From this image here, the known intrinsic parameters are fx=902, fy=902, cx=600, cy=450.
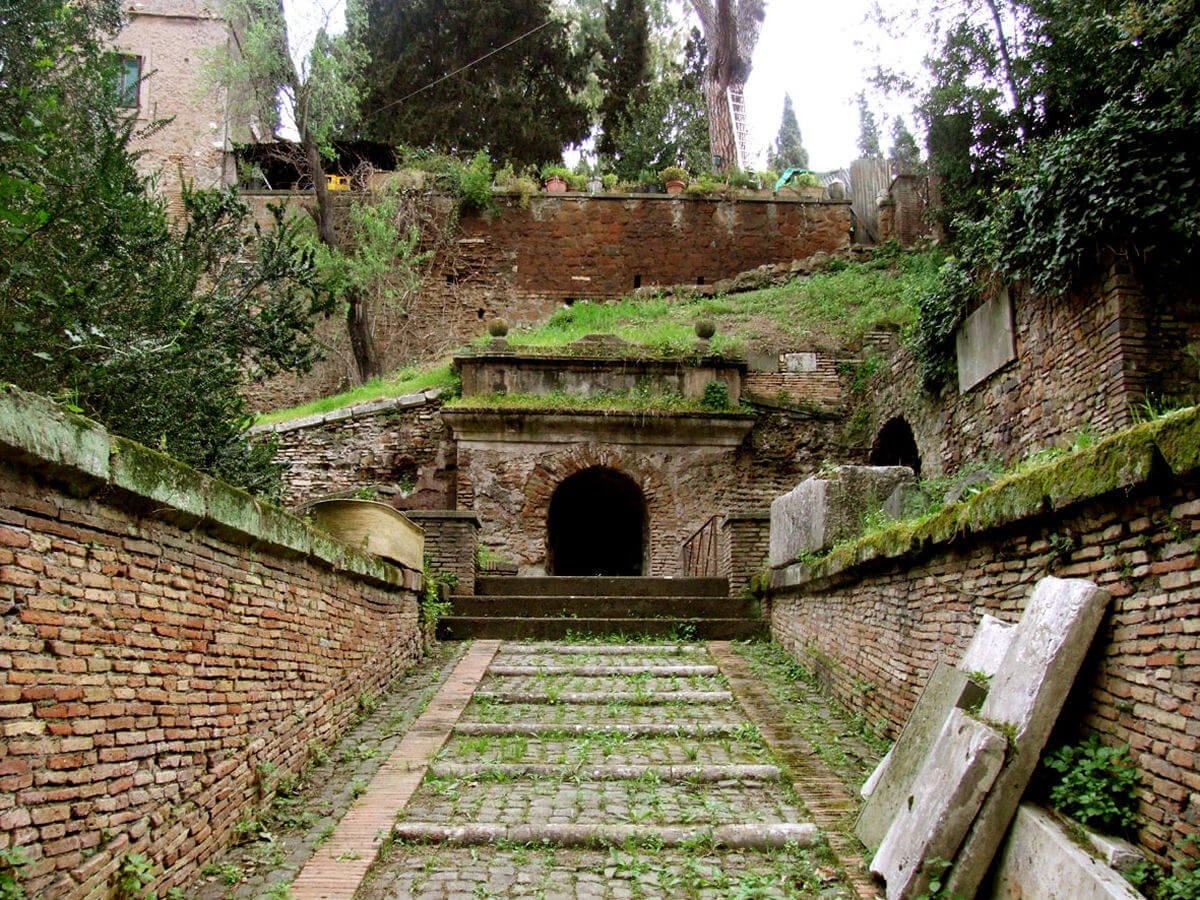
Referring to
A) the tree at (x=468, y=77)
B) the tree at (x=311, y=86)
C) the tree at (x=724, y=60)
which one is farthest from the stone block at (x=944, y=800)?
the tree at (x=468, y=77)

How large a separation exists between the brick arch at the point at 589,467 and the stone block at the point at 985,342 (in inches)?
182

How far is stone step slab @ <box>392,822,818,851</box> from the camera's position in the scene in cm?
444

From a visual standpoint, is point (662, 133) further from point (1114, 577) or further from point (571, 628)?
point (1114, 577)

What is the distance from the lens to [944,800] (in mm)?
3330

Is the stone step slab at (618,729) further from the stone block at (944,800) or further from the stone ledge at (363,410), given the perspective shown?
the stone ledge at (363,410)

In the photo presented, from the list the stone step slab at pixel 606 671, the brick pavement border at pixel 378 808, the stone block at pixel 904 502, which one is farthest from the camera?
the stone step slab at pixel 606 671

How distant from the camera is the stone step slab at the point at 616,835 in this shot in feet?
14.6

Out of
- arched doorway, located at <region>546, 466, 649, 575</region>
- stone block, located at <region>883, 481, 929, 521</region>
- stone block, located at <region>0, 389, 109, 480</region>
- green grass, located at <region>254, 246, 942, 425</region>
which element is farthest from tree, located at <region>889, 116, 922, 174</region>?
stone block, located at <region>0, 389, 109, 480</region>

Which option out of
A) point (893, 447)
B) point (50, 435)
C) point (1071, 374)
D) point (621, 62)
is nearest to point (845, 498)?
point (1071, 374)

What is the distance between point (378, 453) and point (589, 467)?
3.33 meters

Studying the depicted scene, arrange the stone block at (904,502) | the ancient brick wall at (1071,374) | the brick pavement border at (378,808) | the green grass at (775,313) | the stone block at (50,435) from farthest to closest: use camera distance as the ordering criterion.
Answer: the green grass at (775,313) < the ancient brick wall at (1071,374) < the stone block at (904,502) < the brick pavement border at (378,808) < the stone block at (50,435)

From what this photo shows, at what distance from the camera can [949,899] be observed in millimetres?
3260

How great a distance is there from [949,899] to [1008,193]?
297 inches

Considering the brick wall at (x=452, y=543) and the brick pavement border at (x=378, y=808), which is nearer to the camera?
the brick pavement border at (x=378, y=808)
